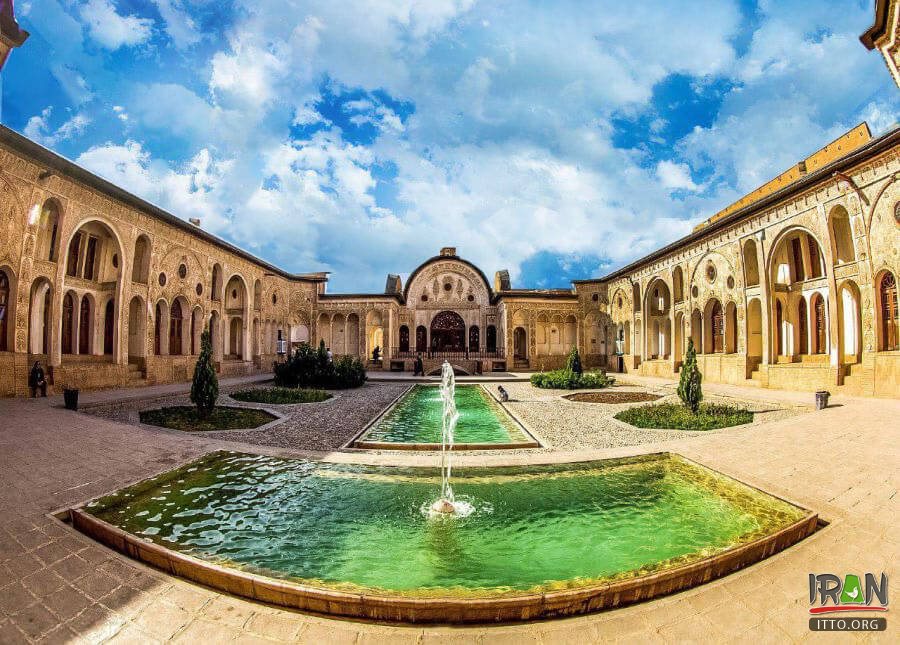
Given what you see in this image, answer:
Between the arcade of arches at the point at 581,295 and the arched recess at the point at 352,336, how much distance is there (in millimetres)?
3680

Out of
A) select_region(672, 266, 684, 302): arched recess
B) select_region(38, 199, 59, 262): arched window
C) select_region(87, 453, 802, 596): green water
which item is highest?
select_region(38, 199, 59, 262): arched window

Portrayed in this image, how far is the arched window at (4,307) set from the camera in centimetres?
1208

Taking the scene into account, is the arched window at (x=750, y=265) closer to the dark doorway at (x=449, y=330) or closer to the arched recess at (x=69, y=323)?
the dark doorway at (x=449, y=330)

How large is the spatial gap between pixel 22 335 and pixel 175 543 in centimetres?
1258

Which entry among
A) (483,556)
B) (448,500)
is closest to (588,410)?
(448,500)

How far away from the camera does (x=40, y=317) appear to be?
1391 cm

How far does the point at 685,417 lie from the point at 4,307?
18.0m

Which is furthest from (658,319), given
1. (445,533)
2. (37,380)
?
(37,380)

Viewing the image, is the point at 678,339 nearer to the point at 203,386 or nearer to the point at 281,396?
the point at 281,396

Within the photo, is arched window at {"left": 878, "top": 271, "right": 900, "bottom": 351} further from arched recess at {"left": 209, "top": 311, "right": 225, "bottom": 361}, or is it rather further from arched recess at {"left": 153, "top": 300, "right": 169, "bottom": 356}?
arched recess at {"left": 209, "top": 311, "right": 225, "bottom": 361}

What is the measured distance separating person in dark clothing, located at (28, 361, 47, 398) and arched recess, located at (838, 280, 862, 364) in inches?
935

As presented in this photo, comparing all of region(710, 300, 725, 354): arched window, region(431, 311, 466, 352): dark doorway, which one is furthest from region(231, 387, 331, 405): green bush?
region(431, 311, 466, 352): dark doorway

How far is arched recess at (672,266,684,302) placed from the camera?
2242 centimetres

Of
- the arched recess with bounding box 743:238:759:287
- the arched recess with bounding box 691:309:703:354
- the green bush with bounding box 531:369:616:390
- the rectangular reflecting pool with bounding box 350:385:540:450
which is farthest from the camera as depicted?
the arched recess with bounding box 691:309:703:354
